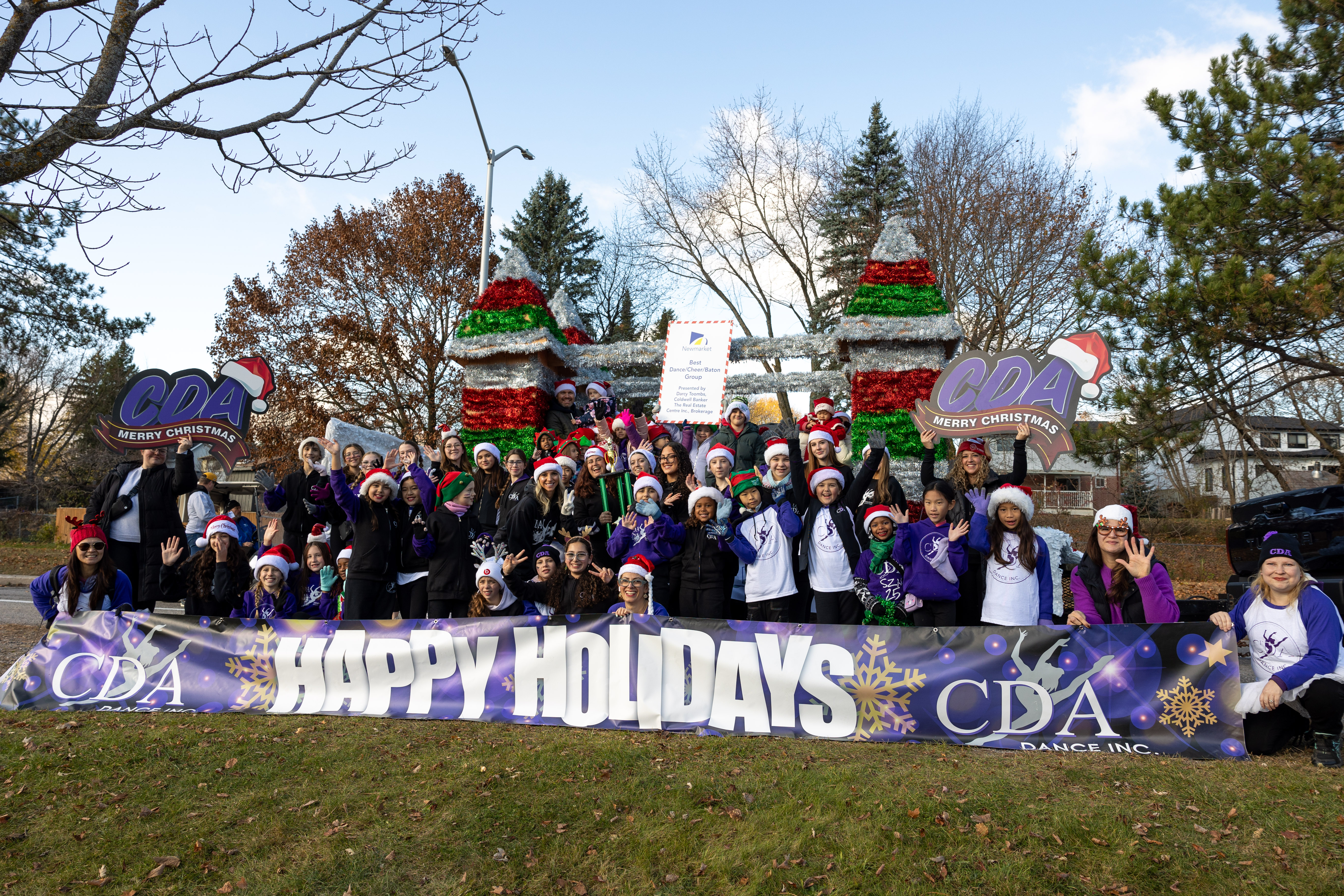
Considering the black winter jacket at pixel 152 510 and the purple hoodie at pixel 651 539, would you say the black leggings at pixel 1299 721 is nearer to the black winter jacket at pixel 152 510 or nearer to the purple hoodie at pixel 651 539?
the purple hoodie at pixel 651 539

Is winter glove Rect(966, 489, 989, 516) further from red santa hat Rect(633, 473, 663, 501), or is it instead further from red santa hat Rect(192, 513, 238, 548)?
red santa hat Rect(192, 513, 238, 548)

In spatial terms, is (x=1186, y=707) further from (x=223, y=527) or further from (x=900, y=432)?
(x=223, y=527)

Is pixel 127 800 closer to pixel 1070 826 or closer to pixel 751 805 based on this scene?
pixel 751 805

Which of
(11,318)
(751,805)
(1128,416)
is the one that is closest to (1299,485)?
(1128,416)

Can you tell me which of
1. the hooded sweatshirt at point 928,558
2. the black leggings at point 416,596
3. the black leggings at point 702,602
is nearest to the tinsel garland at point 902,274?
the hooded sweatshirt at point 928,558

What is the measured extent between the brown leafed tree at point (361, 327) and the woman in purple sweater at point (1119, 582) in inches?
809

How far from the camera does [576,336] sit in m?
13.9

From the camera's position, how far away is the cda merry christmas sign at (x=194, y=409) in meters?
7.75

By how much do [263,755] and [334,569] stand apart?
227 centimetres

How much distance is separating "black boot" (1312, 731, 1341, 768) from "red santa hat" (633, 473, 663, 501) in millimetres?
4519

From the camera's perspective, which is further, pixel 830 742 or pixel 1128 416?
pixel 1128 416

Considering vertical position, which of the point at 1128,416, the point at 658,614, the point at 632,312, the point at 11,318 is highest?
the point at 632,312

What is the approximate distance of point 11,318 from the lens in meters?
17.2

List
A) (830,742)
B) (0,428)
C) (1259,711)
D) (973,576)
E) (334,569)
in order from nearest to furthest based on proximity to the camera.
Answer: (1259,711) → (830,742) → (973,576) → (334,569) → (0,428)
